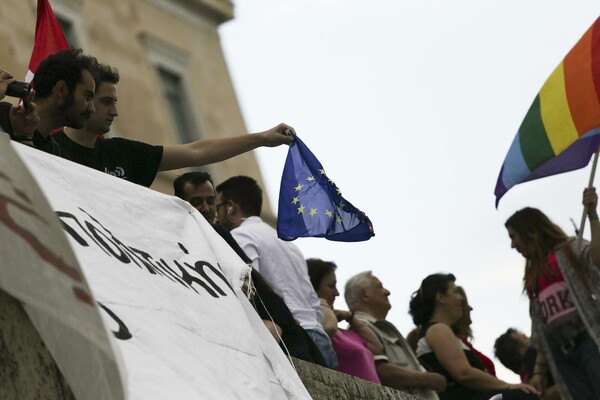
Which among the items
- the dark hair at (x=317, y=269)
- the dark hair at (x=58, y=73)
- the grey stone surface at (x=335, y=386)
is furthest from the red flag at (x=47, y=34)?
the grey stone surface at (x=335, y=386)

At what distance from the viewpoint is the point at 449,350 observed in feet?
26.3

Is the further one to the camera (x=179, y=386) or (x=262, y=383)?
(x=262, y=383)

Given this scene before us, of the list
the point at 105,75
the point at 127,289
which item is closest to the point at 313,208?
the point at 105,75

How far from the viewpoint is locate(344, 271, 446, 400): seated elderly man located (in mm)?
7621

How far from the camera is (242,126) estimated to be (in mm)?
23125

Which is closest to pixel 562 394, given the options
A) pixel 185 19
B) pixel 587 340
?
pixel 587 340

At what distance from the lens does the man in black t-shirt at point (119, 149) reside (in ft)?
20.1

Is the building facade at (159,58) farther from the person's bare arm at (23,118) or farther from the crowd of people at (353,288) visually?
the person's bare arm at (23,118)

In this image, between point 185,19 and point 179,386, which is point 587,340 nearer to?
point 179,386

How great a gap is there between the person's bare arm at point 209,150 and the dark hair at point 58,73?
0.61 m

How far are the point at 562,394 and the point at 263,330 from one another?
3415mm

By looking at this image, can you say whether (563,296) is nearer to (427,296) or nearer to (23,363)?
(427,296)

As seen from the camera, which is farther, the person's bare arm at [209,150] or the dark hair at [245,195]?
the dark hair at [245,195]

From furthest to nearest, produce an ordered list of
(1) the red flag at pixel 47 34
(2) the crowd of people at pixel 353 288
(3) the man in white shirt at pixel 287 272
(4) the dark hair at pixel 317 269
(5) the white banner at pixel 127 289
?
(1) the red flag at pixel 47 34
(4) the dark hair at pixel 317 269
(3) the man in white shirt at pixel 287 272
(2) the crowd of people at pixel 353 288
(5) the white banner at pixel 127 289
